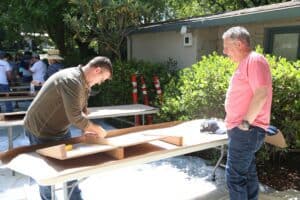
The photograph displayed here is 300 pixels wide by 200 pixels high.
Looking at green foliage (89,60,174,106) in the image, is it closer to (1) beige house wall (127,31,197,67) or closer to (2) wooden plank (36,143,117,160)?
(1) beige house wall (127,31,197,67)

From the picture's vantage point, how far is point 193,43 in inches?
345

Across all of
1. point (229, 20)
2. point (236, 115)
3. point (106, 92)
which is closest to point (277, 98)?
point (236, 115)

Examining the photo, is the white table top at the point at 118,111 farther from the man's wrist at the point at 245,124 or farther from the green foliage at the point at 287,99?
the man's wrist at the point at 245,124

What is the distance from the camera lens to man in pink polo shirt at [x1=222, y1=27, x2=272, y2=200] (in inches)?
128

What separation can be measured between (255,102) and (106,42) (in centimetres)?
763

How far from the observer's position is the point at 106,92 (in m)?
9.57

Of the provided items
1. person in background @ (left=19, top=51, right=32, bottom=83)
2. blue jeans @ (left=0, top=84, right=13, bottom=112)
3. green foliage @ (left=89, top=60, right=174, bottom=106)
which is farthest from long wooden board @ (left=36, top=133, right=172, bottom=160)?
person in background @ (left=19, top=51, right=32, bottom=83)

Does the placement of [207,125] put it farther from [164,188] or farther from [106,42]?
[106,42]

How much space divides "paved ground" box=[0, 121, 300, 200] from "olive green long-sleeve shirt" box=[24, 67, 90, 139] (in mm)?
1313

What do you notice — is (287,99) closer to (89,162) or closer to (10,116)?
(89,162)

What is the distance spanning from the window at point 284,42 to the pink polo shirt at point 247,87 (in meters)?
4.04

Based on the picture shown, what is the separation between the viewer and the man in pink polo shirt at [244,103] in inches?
128

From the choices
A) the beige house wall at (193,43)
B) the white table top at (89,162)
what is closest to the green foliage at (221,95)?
the white table top at (89,162)

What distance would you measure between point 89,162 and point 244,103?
155cm
